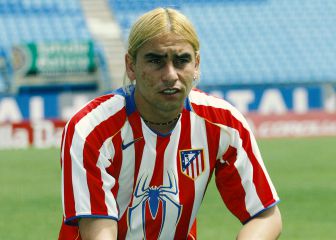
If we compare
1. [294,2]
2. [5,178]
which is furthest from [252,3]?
[5,178]

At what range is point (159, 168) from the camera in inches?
156

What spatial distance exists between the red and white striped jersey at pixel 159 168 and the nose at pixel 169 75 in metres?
0.34

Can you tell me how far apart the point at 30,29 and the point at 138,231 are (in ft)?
71.9

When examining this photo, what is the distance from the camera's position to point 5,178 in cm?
1321

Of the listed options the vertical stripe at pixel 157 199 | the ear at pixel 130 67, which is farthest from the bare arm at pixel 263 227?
the ear at pixel 130 67

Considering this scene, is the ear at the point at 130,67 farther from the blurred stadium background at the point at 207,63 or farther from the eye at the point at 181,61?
the blurred stadium background at the point at 207,63

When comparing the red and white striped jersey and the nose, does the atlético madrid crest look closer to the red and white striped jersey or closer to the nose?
the red and white striped jersey

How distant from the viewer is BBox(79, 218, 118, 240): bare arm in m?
3.69

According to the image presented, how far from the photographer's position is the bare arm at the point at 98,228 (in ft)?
12.1

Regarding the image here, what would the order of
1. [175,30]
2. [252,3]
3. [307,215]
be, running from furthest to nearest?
1. [252,3]
2. [307,215]
3. [175,30]

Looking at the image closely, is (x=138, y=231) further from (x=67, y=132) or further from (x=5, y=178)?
(x=5, y=178)

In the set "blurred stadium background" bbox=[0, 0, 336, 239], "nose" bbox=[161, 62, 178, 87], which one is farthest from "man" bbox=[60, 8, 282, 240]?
"blurred stadium background" bbox=[0, 0, 336, 239]

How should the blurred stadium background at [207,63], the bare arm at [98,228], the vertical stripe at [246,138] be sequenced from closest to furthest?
1. the bare arm at [98,228]
2. the vertical stripe at [246,138]
3. the blurred stadium background at [207,63]

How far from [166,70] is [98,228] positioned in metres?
0.70
